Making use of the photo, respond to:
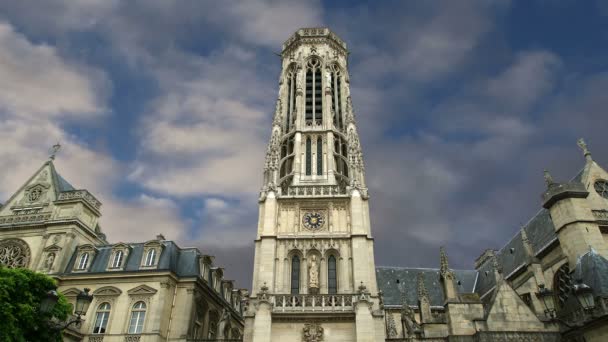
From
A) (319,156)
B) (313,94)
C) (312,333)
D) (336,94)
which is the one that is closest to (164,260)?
(312,333)

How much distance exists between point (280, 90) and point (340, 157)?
1041 cm

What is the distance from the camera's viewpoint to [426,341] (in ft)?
86.6

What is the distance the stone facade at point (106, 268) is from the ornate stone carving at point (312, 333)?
6.50 m

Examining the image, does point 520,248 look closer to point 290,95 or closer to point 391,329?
point 391,329

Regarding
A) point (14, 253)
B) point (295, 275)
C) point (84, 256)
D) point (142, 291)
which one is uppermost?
point (14, 253)

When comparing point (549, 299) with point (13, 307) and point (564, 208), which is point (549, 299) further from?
point (13, 307)

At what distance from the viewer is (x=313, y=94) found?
132 ft

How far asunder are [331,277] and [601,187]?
67.1 feet

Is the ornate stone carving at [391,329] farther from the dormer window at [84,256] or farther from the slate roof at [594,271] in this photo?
the dormer window at [84,256]

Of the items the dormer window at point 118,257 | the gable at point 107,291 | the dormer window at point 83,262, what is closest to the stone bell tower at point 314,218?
the gable at point 107,291

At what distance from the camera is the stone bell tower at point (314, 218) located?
24.9 m

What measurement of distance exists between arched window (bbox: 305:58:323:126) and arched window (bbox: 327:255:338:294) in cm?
1379

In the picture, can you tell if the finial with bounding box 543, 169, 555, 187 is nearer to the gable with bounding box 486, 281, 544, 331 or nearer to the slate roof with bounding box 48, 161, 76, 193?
the gable with bounding box 486, 281, 544, 331

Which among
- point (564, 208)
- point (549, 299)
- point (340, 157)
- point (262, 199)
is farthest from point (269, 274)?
point (564, 208)
